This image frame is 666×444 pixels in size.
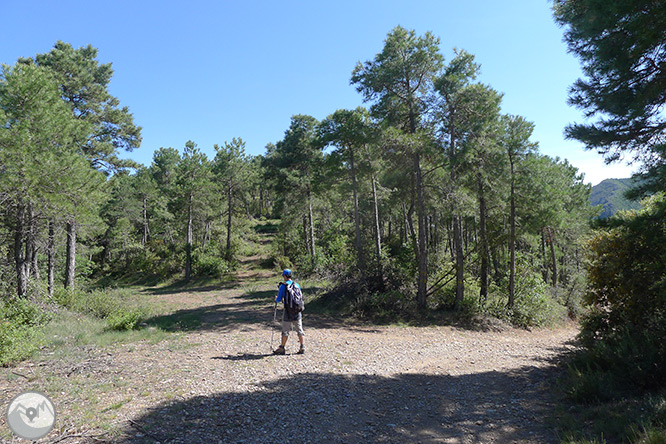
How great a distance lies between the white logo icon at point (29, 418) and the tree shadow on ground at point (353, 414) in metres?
0.82

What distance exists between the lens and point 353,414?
199 inches

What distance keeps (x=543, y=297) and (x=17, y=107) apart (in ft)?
73.1

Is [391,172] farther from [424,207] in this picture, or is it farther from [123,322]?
[123,322]

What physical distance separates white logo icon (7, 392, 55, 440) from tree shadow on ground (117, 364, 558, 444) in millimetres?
822

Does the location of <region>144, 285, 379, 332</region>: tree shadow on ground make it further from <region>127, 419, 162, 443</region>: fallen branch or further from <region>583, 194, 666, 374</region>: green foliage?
<region>583, 194, 666, 374</region>: green foliage

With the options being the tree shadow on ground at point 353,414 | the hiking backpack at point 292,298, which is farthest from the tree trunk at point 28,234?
the tree shadow on ground at point 353,414

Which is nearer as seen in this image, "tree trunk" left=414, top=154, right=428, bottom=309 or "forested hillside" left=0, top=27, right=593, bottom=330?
"forested hillside" left=0, top=27, right=593, bottom=330

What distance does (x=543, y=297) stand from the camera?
15781mm

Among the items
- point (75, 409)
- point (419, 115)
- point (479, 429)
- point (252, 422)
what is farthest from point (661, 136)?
point (75, 409)

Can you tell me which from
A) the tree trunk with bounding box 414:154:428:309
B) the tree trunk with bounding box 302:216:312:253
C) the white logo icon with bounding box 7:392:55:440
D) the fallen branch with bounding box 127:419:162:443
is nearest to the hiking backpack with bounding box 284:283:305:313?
the fallen branch with bounding box 127:419:162:443

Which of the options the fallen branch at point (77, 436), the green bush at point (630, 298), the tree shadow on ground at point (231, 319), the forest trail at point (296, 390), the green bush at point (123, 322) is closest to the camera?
the fallen branch at point (77, 436)

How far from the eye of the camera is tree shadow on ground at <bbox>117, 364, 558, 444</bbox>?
425cm

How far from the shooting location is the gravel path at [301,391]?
4.36 meters

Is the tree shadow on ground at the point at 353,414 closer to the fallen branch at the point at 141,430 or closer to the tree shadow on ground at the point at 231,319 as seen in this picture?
the fallen branch at the point at 141,430
